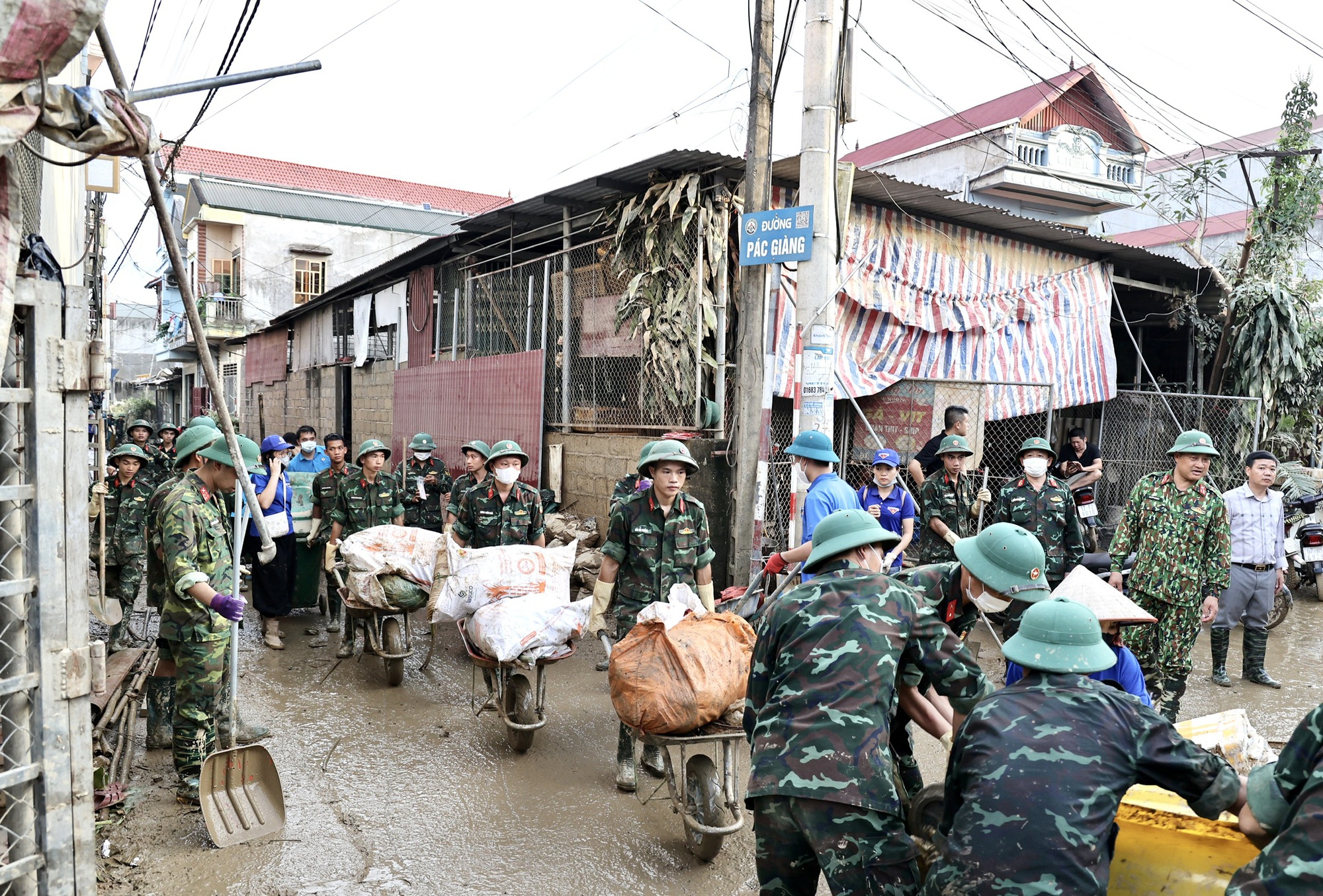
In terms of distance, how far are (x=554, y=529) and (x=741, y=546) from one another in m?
2.54

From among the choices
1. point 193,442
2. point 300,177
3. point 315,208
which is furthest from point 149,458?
point 300,177

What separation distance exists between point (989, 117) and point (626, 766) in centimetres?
1958

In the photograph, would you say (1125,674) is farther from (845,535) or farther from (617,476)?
(617,476)

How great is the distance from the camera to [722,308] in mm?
8539

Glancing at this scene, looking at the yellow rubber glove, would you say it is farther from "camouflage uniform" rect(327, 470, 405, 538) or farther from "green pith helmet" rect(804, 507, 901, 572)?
"camouflage uniform" rect(327, 470, 405, 538)

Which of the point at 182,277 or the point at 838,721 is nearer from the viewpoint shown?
the point at 838,721

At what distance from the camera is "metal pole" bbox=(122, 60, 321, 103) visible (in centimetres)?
295

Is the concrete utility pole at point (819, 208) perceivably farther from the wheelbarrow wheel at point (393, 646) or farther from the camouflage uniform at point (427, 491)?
the camouflage uniform at point (427, 491)

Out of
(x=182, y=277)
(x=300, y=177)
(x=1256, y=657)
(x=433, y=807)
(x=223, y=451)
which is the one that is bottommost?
(x=433, y=807)

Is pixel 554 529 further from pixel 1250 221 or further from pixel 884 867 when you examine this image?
pixel 1250 221

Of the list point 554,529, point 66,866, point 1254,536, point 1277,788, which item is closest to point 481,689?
point 554,529

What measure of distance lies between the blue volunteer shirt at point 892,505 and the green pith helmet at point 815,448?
5.33 feet

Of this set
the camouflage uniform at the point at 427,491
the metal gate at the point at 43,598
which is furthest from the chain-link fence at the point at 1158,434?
the metal gate at the point at 43,598

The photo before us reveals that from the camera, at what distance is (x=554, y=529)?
9.55 meters
